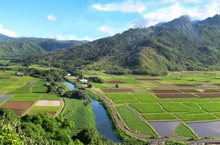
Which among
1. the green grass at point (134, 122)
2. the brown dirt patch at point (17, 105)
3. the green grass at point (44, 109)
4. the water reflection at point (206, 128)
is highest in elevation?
the brown dirt patch at point (17, 105)

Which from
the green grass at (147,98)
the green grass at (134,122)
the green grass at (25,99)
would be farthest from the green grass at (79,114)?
the green grass at (147,98)

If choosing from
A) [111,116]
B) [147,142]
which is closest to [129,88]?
[111,116]

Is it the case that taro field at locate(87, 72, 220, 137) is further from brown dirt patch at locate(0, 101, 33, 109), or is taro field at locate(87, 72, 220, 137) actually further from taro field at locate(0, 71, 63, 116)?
brown dirt patch at locate(0, 101, 33, 109)

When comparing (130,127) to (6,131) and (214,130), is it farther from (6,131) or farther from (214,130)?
(6,131)

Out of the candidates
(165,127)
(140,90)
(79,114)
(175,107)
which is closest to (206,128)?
(165,127)

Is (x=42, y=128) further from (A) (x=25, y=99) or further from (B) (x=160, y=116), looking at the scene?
(A) (x=25, y=99)

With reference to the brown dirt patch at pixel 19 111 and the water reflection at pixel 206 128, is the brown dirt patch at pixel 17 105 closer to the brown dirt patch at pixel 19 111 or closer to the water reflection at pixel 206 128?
the brown dirt patch at pixel 19 111
